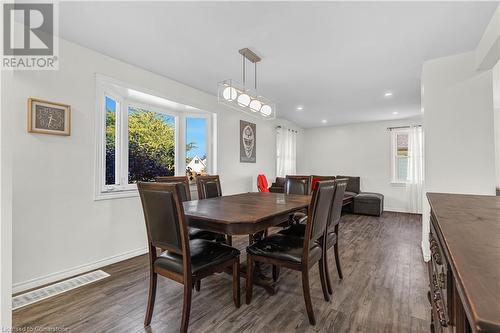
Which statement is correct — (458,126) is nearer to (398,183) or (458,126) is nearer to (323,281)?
(323,281)

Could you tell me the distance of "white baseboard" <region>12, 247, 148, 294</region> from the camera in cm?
215

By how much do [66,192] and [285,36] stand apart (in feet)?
8.84

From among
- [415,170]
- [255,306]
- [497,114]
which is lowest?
[255,306]

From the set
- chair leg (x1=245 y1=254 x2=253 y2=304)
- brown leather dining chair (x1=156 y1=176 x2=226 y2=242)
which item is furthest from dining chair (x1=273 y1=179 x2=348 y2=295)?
brown leather dining chair (x1=156 y1=176 x2=226 y2=242)

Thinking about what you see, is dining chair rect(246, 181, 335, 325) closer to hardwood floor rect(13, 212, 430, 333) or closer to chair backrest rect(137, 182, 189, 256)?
hardwood floor rect(13, 212, 430, 333)

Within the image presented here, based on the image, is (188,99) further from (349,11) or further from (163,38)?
(349,11)

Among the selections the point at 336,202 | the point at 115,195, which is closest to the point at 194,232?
the point at 115,195

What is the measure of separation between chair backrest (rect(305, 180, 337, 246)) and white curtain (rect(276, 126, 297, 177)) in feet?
13.4

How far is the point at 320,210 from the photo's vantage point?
1.86 m

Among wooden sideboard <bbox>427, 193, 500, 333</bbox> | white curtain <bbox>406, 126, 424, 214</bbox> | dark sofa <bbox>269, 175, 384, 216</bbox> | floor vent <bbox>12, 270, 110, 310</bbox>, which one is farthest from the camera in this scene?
white curtain <bbox>406, 126, 424, 214</bbox>

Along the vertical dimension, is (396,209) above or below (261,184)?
below

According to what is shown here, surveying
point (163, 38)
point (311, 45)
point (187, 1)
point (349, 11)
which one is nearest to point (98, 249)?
point (163, 38)

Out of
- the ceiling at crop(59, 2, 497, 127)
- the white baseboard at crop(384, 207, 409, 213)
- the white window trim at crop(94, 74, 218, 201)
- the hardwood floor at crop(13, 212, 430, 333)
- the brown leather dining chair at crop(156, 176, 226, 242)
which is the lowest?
the hardwood floor at crop(13, 212, 430, 333)

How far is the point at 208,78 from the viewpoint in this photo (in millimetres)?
3436
